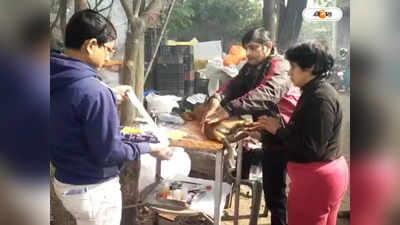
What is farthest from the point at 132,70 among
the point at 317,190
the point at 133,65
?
the point at 317,190

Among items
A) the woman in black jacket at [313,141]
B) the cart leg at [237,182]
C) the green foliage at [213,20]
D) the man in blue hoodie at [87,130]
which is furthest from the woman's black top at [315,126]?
the man in blue hoodie at [87,130]

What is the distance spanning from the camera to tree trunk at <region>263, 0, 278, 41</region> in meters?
1.51

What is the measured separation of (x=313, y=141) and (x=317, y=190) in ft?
0.56

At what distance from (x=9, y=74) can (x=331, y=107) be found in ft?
3.46

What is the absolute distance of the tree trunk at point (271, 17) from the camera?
1.51 meters

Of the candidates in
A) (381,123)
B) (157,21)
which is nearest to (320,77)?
(381,123)

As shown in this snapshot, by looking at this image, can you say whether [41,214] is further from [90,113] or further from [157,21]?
[157,21]

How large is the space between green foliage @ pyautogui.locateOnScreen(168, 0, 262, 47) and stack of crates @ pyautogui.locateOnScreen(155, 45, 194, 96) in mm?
47

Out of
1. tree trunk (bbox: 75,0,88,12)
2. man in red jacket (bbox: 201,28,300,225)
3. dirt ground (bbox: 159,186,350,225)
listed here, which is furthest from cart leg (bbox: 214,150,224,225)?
tree trunk (bbox: 75,0,88,12)

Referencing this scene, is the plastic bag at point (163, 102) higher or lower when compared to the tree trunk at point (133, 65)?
lower

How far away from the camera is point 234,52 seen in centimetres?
152

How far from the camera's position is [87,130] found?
4.72ft

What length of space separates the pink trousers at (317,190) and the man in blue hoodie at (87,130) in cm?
46

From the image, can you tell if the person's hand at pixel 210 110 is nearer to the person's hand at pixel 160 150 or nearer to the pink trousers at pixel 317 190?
the person's hand at pixel 160 150
